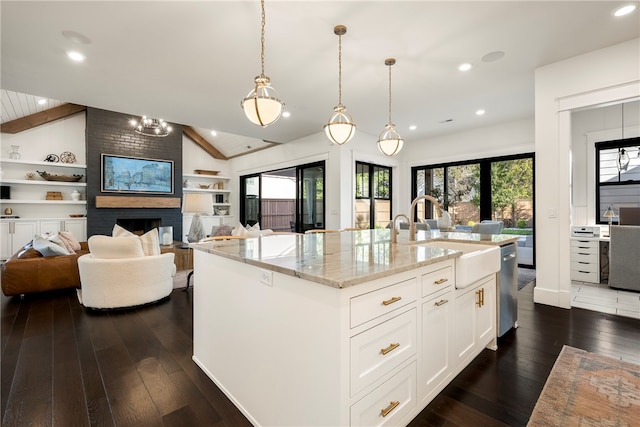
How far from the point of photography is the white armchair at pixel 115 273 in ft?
10.7

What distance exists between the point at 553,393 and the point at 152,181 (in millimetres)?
8923

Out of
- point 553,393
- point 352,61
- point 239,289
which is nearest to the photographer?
point 239,289

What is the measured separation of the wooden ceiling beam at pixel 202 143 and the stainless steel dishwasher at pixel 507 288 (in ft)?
29.7

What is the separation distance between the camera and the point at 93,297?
3283mm

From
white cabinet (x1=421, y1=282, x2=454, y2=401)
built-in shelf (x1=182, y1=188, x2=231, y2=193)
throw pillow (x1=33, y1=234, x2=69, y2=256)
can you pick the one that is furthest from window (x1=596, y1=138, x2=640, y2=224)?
built-in shelf (x1=182, y1=188, x2=231, y2=193)

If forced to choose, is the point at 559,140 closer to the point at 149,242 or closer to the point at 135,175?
the point at 149,242

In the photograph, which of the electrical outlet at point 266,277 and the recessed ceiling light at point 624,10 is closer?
the electrical outlet at point 266,277

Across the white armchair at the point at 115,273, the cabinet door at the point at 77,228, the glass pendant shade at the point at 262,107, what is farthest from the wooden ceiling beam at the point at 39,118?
the glass pendant shade at the point at 262,107

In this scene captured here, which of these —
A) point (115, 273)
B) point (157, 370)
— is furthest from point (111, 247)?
point (157, 370)

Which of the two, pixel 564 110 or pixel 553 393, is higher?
pixel 564 110

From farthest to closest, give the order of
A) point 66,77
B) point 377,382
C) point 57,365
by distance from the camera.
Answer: point 66,77 < point 57,365 < point 377,382

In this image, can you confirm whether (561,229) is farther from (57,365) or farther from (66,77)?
(66,77)

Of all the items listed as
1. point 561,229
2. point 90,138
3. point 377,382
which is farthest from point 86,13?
point 90,138

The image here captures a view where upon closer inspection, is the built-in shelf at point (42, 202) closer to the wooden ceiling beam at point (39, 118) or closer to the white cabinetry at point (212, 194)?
the wooden ceiling beam at point (39, 118)
